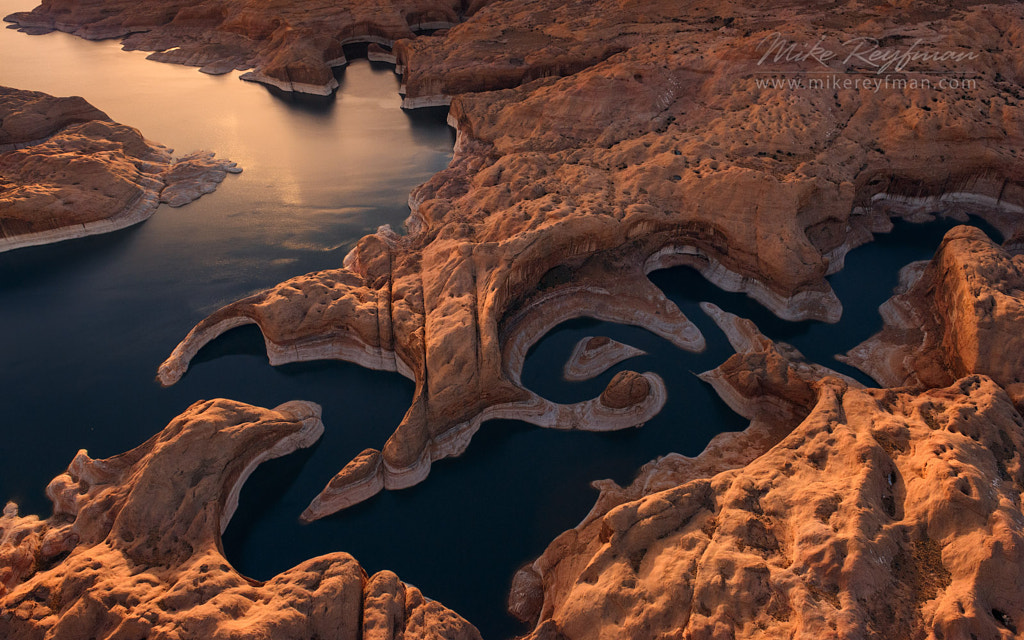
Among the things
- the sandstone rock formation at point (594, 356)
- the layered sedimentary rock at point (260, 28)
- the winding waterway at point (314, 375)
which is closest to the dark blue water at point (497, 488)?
the winding waterway at point (314, 375)

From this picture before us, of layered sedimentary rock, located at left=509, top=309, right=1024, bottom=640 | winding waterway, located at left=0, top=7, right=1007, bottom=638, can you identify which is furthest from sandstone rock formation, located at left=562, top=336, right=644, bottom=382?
layered sedimentary rock, located at left=509, top=309, right=1024, bottom=640

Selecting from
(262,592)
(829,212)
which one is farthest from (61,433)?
(829,212)

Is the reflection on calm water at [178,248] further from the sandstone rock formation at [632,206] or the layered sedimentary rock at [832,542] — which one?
the layered sedimentary rock at [832,542]

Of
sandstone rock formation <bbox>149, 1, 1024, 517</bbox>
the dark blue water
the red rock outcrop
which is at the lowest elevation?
the dark blue water

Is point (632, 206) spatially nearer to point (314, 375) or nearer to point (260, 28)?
point (314, 375)

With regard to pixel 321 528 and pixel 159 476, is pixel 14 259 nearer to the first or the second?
pixel 159 476

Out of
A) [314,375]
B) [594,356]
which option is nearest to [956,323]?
[594,356]

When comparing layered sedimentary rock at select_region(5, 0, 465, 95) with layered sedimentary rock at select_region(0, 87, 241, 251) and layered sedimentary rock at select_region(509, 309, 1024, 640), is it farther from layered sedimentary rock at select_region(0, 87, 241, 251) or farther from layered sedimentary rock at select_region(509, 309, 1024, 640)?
layered sedimentary rock at select_region(509, 309, 1024, 640)
